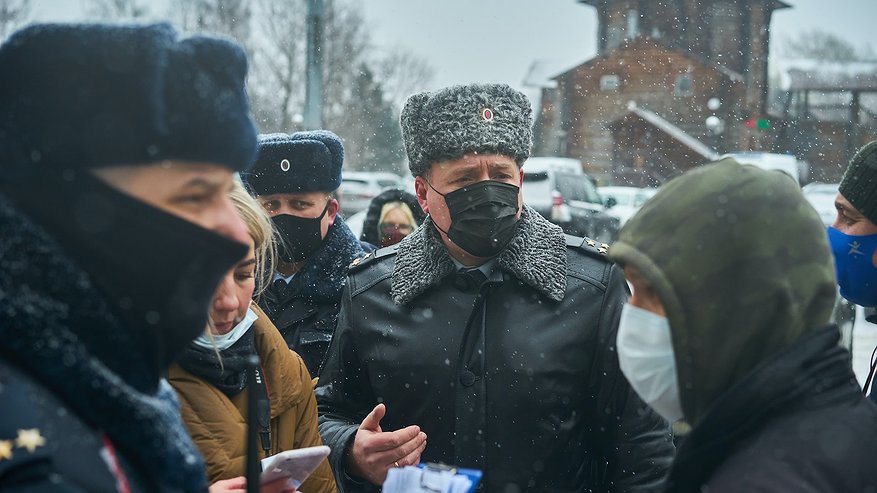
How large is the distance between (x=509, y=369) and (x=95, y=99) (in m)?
1.70

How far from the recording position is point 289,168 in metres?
4.31

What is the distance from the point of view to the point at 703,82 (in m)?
48.7

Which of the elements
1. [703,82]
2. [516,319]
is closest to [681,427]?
[516,319]

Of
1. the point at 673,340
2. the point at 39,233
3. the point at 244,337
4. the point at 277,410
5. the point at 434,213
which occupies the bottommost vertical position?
the point at 277,410

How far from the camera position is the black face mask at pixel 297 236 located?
4.29 metres

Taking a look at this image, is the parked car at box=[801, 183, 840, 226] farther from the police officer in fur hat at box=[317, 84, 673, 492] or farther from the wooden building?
the wooden building

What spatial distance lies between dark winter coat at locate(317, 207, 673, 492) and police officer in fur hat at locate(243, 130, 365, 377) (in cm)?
100

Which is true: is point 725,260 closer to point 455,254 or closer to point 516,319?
point 516,319

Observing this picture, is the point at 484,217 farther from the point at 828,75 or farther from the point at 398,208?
the point at 828,75

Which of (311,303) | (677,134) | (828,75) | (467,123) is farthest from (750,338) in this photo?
(828,75)

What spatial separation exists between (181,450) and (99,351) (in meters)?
0.21

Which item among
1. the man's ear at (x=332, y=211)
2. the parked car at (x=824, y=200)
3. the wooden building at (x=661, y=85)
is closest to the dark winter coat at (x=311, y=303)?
the man's ear at (x=332, y=211)

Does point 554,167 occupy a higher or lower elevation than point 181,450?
lower

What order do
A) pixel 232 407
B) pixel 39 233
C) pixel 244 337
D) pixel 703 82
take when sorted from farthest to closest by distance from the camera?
pixel 703 82 < pixel 244 337 < pixel 232 407 < pixel 39 233
